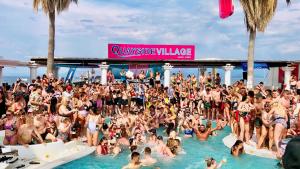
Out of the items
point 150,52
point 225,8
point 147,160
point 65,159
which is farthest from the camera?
point 150,52

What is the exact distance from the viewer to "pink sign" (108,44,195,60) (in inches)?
1093

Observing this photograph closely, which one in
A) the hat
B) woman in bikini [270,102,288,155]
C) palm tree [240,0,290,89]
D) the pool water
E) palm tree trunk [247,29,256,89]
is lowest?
the pool water

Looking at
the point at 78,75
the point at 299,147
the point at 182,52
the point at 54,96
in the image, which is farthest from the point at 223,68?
the point at 299,147

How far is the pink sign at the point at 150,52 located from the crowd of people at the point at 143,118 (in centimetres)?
677

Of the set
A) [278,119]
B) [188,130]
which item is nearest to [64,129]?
[188,130]

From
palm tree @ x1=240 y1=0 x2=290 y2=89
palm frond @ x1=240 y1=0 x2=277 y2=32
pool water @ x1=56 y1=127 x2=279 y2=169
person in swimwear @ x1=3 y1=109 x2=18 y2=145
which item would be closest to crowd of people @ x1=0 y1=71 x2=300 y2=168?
person in swimwear @ x1=3 y1=109 x2=18 y2=145

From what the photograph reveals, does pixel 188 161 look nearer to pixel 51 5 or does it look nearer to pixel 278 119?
pixel 278 119

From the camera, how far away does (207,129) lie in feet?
51.8

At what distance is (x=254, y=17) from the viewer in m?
21.1

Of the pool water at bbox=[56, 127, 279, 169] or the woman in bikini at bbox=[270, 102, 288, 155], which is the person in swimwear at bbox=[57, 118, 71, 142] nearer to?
the pool water at bbox=[56, 127, 279, 169]

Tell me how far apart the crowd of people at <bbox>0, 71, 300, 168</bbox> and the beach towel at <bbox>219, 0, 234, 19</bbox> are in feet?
12.0

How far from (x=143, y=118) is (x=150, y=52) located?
40.3 feet

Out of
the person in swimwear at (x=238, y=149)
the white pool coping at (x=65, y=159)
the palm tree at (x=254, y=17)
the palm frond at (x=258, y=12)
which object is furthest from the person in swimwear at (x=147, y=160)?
the palm frond at (x=258, y=12)

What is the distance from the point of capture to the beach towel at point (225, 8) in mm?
19391
